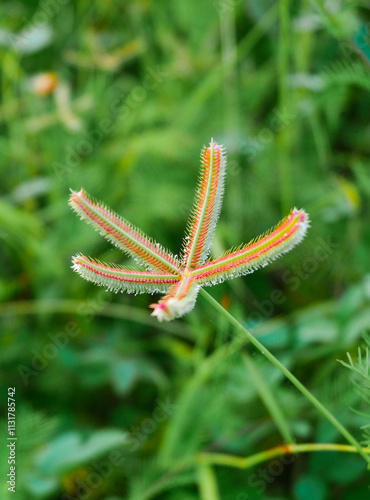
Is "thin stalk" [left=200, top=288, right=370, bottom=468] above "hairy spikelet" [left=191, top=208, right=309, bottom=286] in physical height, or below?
below

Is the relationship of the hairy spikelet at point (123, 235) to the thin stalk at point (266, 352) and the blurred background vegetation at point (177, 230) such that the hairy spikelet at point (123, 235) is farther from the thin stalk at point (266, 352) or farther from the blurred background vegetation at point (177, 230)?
the blurred background vegetation at point (177, 230)

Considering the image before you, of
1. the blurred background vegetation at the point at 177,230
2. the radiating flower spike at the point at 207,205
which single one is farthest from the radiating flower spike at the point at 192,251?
the blurred background vegetation at the point at 177,230

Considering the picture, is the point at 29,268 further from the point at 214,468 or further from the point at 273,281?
the point at 214,468

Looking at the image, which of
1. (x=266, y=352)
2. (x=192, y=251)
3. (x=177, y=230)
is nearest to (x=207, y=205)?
(x=192, y=251)

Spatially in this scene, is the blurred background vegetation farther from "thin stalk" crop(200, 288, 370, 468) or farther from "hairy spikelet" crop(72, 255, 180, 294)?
"hairy spikelet" crop(72, 255, 180, 294)

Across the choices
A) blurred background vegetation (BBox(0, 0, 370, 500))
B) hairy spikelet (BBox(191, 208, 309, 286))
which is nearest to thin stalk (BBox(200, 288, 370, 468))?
hairy spikelet (BBox(191, 208, 309, 286))

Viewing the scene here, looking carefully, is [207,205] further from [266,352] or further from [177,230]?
[177,230]
